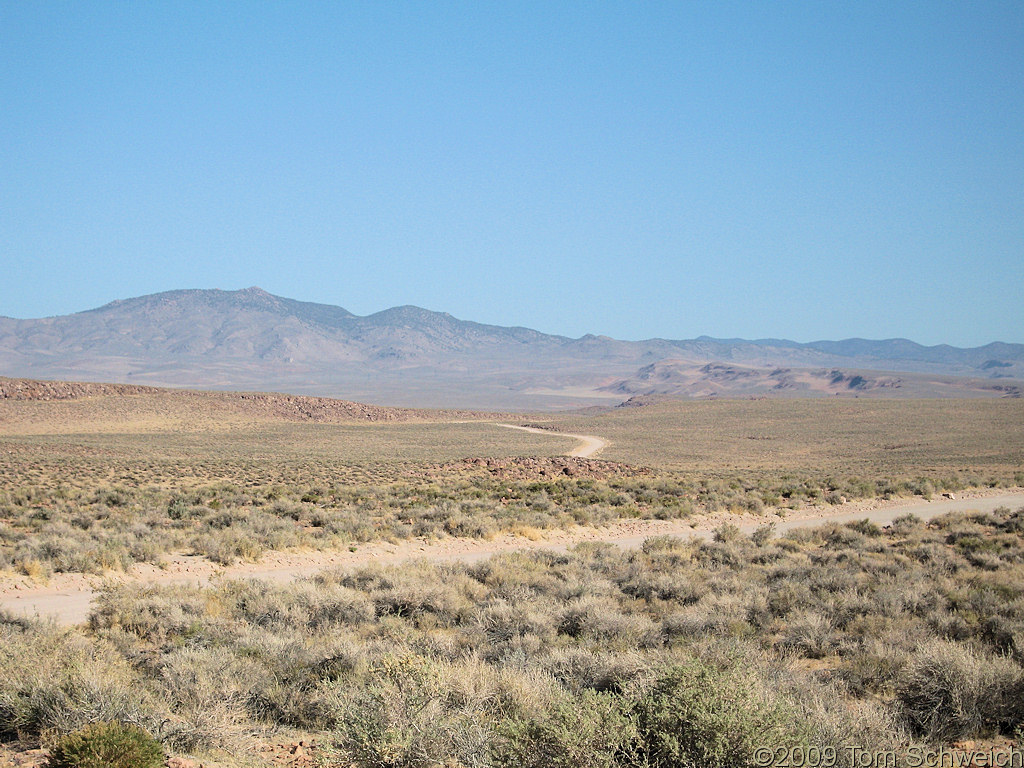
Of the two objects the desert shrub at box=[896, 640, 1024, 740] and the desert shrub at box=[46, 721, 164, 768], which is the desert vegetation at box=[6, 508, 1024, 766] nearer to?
the desert shrub at box=[896, 640, 1024, 740]

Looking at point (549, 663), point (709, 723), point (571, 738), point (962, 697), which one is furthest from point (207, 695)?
point (962, 697)

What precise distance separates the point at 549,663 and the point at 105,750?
3.94 m

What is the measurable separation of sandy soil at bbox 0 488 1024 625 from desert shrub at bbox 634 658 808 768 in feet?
27.7

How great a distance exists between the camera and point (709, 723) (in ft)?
14.4

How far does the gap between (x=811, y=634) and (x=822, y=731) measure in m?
3.69

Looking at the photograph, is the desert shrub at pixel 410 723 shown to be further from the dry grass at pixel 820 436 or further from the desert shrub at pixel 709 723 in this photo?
the dry grass at pixel 820 436

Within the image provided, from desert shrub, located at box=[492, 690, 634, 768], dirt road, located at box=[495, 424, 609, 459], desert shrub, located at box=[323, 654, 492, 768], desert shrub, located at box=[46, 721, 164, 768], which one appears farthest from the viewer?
dirt road, located at box=[495, 424, 609, 459]

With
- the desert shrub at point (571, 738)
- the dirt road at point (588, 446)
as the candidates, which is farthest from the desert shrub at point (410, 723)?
the dirt road at point (588, 446)

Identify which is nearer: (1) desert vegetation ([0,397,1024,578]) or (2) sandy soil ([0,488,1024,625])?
(2) sandy soil ([0,488,1024,625])

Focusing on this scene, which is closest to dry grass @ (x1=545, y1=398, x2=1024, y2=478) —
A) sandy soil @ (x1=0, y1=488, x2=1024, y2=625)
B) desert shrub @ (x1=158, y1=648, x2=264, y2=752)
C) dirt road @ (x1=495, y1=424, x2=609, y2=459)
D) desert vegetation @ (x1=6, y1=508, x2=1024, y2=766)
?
dirt road @ (x1=495, y1=424, x2=609, y2=459)

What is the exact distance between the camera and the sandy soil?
1126cm

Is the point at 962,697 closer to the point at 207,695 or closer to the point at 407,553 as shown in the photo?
the point at 207,695

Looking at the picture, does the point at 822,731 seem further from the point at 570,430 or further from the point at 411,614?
the point at 570,430

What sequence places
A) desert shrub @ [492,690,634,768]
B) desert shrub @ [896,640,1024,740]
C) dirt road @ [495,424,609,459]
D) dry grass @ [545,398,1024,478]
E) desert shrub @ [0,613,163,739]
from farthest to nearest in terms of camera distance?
dirt road @ [495,424,609,459]
dry grass @ [545,398,1024,478]
desert shrub @ [896,640,1024,740]
desert shrub @ [0,613,163,739]
desert shrub @ [492,690,634,768]
